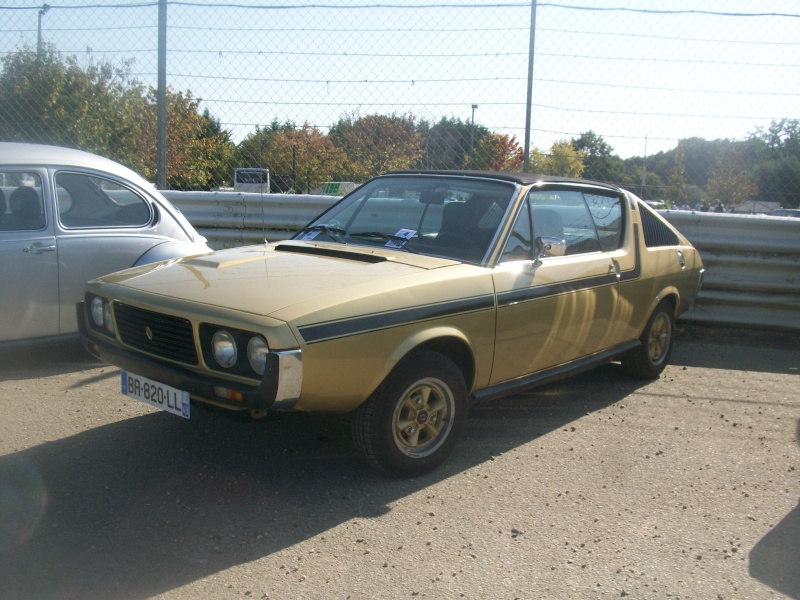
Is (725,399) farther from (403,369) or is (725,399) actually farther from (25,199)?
(25,199)

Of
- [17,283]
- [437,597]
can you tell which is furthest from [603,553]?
[17,283]

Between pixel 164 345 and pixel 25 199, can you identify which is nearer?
pixel 164 345

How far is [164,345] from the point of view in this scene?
3.84 metres

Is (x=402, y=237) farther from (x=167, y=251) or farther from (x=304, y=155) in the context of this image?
(x=304, y=155)

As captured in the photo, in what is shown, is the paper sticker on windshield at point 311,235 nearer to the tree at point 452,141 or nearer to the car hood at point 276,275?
the car hood at point 276,275

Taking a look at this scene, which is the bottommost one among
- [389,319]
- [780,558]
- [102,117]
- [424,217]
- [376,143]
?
[780,558]

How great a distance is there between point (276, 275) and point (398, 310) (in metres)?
0.72

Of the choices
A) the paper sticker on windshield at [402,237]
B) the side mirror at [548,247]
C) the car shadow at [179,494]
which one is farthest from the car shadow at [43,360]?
the side mirror at [548,247]

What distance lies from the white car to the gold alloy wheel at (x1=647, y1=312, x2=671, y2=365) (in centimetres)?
392

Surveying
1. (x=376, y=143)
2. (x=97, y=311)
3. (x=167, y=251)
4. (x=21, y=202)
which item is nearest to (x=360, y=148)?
(x=376, y=143)

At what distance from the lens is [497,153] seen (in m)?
8.41

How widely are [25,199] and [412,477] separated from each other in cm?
365

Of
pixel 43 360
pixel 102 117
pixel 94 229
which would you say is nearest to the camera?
pixel 94 229

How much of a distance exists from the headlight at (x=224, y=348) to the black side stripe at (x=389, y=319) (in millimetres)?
353
